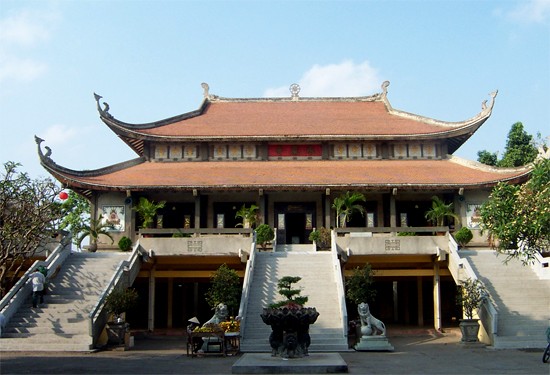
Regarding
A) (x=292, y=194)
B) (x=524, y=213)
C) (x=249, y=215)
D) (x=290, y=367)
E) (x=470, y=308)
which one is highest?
(x=292, y=194)

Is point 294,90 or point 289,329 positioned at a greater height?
point 294,90

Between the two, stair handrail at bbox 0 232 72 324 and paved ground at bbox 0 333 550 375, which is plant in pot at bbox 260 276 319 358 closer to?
paved ground at bbox 0 333 550 375

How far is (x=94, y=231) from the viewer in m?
23.3

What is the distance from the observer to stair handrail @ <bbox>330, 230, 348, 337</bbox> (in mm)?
16375

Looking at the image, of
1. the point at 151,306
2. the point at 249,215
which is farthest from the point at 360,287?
the point at 151,306

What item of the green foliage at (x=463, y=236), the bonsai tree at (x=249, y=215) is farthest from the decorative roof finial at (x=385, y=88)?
the bonsai tree at (x=249, y=215)

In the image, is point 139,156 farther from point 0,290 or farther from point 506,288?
point 506,288

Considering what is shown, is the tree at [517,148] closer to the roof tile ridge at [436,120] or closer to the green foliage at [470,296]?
the roof tile ridge at [436,120]

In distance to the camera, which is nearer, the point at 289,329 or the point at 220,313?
the point at 289,329

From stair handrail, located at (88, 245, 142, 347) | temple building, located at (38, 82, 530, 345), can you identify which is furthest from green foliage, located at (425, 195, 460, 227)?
stair handrail, located at (88, 245, 142, 347)

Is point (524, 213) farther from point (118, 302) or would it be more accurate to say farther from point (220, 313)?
point (118, 302)

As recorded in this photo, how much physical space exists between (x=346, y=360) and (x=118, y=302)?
6.87 m

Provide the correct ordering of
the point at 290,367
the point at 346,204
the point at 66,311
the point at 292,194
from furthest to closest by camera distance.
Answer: the point at 292,194 < the point at 346,204 < the point at 66,311 < the point at 290,367

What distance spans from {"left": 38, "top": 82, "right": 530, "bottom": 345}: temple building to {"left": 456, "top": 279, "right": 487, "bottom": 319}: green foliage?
3.01 metres
